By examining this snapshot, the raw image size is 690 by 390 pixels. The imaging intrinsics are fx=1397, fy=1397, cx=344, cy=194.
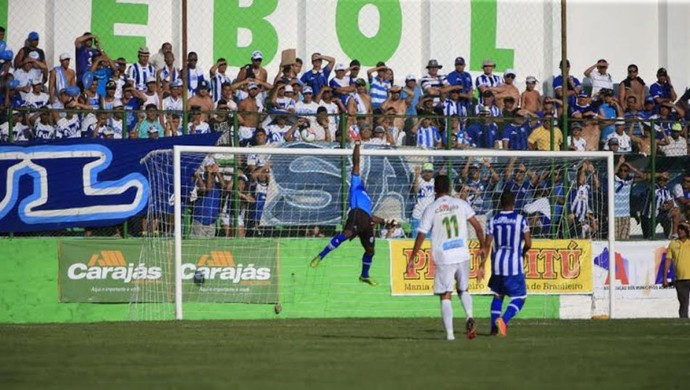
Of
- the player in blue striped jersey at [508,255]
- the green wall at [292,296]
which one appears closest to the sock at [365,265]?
the green wall at [292,296]

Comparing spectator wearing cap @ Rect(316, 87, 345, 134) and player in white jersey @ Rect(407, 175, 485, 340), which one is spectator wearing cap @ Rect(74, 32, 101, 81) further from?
player in white jersey @ Rect(407, 175, 485, 340)

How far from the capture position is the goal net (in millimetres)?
25641

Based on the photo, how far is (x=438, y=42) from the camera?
34.9 metres

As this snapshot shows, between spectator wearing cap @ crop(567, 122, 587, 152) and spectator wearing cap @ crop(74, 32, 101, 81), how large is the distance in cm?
961

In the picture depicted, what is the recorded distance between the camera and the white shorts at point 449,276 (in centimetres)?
1858

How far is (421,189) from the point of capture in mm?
26406

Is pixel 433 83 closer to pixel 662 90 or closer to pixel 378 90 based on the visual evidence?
pixel 378 90

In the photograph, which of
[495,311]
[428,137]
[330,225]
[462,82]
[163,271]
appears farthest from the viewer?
[462,82]

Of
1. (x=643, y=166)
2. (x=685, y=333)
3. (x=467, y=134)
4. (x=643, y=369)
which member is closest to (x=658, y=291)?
(x=643, y=166)

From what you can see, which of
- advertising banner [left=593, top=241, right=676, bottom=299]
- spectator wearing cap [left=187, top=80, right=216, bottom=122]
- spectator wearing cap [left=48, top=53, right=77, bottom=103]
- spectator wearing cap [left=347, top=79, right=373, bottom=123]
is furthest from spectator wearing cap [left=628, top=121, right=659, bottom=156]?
spectator wearing cap [left=48, top=53, right=77, bottom=103]

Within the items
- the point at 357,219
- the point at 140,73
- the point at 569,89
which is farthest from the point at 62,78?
the point at 569,89

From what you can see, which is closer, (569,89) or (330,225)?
(330,225)

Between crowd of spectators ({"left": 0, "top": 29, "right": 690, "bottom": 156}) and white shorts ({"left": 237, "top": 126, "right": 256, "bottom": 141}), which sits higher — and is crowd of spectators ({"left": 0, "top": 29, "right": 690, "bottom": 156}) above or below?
above

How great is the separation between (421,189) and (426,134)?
1109mm
